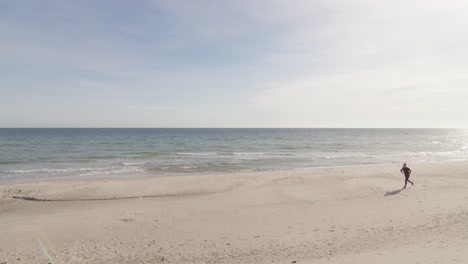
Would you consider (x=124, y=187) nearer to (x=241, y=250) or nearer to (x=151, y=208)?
(x=151, y=208)

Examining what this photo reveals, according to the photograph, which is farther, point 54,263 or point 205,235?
point 205,235

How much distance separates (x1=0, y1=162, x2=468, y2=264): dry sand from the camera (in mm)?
7867

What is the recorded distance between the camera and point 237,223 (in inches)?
414

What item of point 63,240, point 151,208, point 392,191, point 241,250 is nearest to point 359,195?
point 392,191

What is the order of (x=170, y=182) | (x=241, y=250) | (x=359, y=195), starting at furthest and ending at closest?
(x=170, y=182), (x=359, y=195), (x=241, y=250)

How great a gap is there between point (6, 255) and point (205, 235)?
17.8 ft

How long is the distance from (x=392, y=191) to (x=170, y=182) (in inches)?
508

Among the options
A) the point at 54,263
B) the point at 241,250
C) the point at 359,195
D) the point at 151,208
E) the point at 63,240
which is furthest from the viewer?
the point at 359,195

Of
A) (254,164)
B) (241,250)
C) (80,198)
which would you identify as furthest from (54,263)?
(254,164)

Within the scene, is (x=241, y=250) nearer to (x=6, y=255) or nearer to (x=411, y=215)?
(x=6, y=255)

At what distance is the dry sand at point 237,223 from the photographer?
7867 mm

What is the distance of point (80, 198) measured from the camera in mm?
14805

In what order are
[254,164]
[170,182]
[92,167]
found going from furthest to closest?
[254,164] → [92,167] → [170,182]

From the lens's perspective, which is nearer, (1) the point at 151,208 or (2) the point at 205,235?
(2) the point at 205,235
